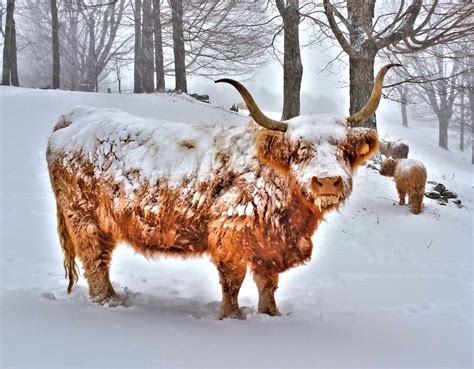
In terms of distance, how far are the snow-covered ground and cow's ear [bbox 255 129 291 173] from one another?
1139mm

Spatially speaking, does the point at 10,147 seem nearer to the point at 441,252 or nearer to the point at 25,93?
the point at 25,93

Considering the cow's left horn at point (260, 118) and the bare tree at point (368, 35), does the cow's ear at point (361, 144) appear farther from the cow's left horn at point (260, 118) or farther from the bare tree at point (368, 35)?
the bare tree at point (368, 35)

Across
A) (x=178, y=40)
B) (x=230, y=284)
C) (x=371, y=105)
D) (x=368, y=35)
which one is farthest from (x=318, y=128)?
(x=178, y=40)

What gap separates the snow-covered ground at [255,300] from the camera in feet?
8.34

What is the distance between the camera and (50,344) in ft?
8.00

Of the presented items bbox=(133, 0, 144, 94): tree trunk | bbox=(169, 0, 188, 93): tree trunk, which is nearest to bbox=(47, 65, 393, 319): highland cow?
bbox=(169, 0, 188, 93): tree trunk

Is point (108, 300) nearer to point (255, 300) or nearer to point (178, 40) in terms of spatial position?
point (255, 300)

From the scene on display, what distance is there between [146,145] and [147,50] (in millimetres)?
13040

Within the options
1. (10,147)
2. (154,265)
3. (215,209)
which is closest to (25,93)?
(10,147)

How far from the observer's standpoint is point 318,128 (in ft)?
10.6

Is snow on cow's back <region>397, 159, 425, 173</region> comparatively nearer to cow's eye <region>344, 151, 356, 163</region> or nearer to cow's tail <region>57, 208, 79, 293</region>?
cow's eye <region>344, 151, 356, 163</region>

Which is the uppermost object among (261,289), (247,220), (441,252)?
(247,220)

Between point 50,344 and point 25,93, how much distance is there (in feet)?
37.4

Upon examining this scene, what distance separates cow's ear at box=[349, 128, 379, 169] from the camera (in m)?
3.34
